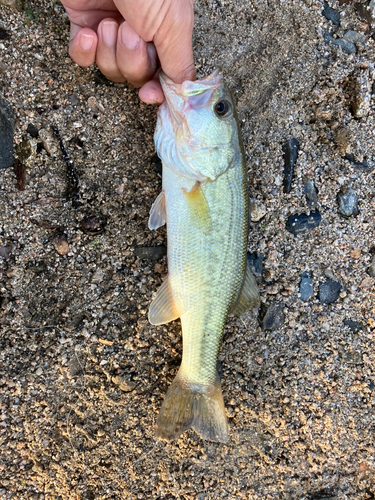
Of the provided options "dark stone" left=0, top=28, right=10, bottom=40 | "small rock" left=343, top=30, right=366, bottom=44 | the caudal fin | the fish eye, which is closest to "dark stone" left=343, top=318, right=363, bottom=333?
the caudal fin

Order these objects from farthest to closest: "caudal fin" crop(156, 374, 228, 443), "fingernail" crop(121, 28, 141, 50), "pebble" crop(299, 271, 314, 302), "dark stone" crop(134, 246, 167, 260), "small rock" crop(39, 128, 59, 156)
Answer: "pebble" crop(299, 271, 314, 302)
"dark stone" crop(134, 246, 167, 260)
"small rock" crop(39, 128, 59, 156)
"caudal fin" crop(156, 374, 228, 443)
"fingernail" crop(121, 28, 141, 50)

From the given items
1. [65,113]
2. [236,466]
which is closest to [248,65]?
[65,113]

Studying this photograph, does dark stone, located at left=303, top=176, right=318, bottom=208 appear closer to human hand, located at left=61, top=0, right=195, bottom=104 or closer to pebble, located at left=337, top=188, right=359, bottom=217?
pebble, located at left=337, top=188, right=359, bottom=217

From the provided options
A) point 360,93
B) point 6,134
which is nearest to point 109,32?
point 6,134

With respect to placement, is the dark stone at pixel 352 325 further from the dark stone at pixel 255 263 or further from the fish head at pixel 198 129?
the fish head at pixel 198 129

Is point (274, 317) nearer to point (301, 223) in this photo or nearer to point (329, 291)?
point (329, 291)

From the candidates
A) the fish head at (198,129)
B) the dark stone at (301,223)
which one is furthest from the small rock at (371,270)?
the fish head at (198,129)
